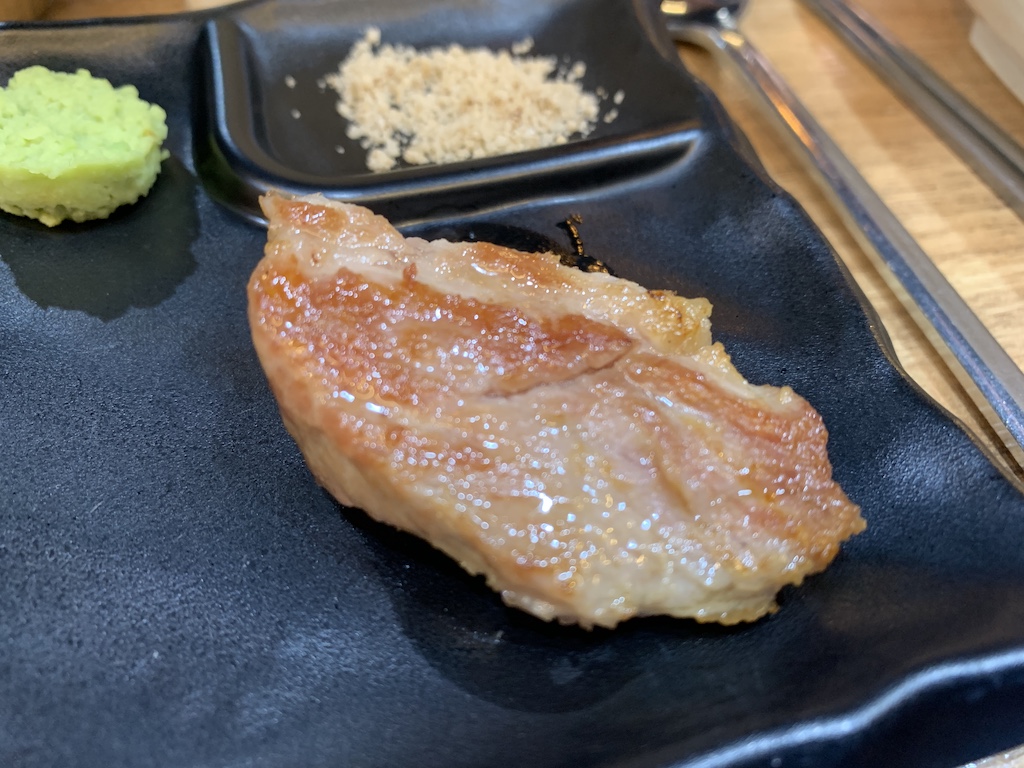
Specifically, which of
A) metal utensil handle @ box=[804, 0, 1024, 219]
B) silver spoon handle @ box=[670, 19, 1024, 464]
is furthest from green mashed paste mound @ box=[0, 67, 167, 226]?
metal utensil handle @ box=[804, 0, 1024, 219]

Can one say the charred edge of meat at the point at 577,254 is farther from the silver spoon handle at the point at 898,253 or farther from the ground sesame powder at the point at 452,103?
the silver spoon handle at the point at 898,253

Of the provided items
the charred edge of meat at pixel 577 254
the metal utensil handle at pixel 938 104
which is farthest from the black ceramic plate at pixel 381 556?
the metal utensil handle at pixel 938 104

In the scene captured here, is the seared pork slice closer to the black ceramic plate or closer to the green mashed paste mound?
the black ceramic plate

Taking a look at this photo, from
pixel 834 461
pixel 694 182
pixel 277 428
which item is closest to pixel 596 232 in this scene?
pixel 694 182

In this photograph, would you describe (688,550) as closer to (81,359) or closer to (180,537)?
(180,537)

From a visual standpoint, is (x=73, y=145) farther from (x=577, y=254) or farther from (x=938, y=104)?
(x=938, y=104)
